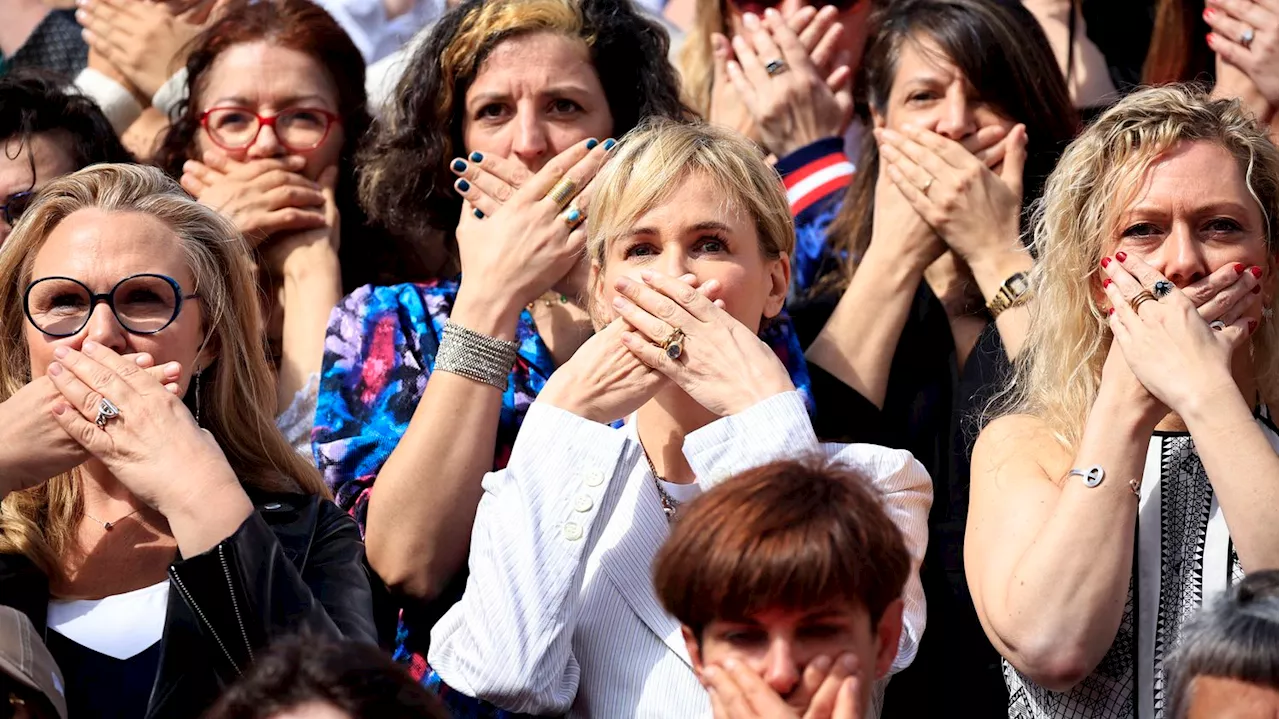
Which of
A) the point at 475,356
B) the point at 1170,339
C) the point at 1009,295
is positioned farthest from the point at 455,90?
the point at 1170,339

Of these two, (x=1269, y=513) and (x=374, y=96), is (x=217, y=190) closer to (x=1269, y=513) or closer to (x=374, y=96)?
(x=374, y=96)

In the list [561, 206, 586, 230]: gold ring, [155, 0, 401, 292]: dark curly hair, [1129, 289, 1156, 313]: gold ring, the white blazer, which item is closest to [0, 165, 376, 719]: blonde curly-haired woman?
the white blazer

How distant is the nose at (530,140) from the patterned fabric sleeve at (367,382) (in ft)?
1.62

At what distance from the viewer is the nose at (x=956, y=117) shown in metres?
4.87

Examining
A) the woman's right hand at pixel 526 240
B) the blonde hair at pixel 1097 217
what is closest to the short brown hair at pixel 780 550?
the blonde hair at pixel 1097 217

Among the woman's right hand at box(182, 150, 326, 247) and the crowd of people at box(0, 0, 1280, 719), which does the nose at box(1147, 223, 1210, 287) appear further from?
the woman's right hand at box(182, 150, 326, 247)

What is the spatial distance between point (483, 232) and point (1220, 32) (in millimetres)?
2399

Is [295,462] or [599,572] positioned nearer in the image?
[599,572]

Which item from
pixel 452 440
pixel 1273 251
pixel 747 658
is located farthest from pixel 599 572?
pixel 1273 251

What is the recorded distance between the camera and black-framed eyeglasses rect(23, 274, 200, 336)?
362 centimetres

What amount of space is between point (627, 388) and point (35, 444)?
3.97 feet

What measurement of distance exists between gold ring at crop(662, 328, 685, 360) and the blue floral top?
0.65 m

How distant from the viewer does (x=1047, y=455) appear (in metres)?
3.69

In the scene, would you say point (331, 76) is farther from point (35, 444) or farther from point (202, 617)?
point (202, 617)
